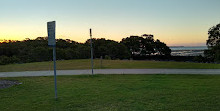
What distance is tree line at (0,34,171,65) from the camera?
29.1m

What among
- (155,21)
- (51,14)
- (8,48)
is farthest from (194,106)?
(8,48)

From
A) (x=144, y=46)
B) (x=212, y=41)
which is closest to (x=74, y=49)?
(x=144, y=46)

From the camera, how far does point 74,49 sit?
3666cm

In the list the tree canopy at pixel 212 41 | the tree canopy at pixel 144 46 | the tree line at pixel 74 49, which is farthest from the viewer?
the tree canopy at pixel 144 46

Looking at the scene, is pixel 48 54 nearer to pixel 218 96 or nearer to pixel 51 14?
pixel 51 14

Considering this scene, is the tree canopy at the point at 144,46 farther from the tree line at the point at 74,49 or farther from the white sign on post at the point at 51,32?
the white sign on post at the point at 51,32

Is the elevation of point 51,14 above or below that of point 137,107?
above

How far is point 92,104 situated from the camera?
199 inches

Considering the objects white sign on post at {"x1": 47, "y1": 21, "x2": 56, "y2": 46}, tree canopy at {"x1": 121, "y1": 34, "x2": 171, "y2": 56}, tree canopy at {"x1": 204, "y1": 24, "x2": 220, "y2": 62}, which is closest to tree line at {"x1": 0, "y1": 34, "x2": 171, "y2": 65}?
tree canopy at {"x1": 121, "y1": 34, "x2": 171, "y2": 56}

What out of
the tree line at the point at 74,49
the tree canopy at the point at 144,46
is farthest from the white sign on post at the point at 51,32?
the tree canopy at the point at 144,46

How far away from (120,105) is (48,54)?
81.6 ft

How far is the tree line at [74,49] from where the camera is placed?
2908 cm

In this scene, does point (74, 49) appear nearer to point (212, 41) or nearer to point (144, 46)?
point (144, 46)

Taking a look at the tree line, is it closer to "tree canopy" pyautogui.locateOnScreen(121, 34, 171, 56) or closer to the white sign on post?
"tree canopy" pyautogui.locateOnScreen(121, 34, 171, 56)
